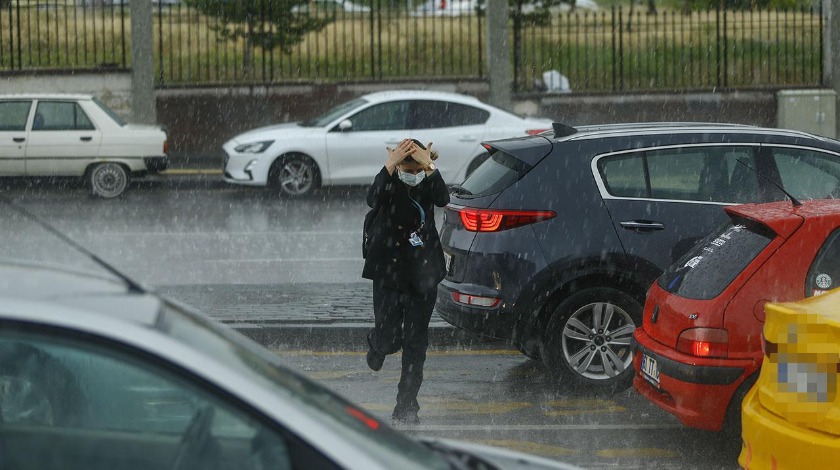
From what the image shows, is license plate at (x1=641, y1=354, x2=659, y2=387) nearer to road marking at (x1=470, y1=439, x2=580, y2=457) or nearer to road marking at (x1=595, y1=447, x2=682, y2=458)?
road marking at (x1=595, y1=447, x2=682, y2=458)

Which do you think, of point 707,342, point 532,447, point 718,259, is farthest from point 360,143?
point 707,342

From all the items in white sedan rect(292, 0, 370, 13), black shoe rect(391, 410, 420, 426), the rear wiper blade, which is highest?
white sedan rect(292, 0, 370, 13)

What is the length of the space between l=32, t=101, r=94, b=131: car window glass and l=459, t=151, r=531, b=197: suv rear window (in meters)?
12.3

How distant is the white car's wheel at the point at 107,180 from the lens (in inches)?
771

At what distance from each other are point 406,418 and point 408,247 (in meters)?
0.97

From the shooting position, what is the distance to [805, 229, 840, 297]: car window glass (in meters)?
6.29

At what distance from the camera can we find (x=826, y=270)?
6.33m

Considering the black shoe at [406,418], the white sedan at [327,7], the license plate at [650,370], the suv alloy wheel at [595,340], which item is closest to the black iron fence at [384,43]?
the white sedan at [327,7]

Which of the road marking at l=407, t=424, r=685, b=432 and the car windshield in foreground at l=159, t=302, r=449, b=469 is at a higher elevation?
the car windshield in foreground at l=159, t=302, r=449, b=469

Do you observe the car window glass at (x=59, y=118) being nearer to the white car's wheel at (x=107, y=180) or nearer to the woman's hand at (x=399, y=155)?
the white car's wheel at (x=107, y=180)

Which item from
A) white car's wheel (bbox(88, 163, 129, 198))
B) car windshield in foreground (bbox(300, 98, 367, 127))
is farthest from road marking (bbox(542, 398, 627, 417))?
white car's wheel (bbox(88, 163, 129, 198))

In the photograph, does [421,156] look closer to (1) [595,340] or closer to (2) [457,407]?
(2) [457,407]

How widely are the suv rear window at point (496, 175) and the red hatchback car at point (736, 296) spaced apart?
5.86ft

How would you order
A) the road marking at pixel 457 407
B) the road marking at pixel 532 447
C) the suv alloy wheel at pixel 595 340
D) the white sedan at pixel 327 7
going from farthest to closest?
the white sedan at pixel 327 7 → the suv alloy wheel at pixel 595 340 → the road marking at pixel 457 407 → the road marking at pixel 532 447
